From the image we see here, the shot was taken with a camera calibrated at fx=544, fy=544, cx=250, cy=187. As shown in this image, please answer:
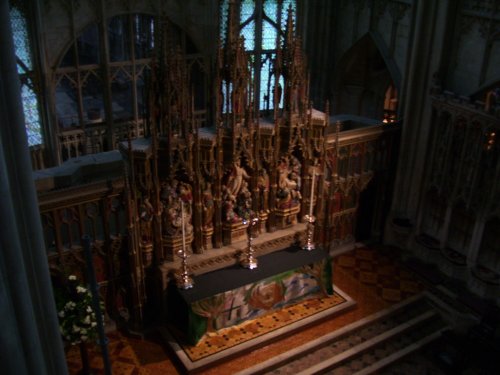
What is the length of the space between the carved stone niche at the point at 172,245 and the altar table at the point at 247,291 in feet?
1.49

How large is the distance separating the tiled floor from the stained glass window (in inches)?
219

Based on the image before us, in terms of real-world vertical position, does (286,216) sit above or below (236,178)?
below

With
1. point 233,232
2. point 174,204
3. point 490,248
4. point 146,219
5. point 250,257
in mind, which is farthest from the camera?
point 490,248

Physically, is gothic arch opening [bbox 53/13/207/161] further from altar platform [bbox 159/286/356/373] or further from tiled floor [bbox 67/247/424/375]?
altar platform [bbox 159/286/356/373]

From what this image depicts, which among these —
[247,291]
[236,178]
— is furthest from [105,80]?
[247,291]

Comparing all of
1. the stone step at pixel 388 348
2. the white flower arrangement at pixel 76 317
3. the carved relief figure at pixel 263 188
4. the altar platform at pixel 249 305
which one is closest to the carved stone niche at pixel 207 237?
the altar platform at pixel 249 305

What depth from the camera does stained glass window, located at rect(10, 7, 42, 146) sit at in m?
11.3

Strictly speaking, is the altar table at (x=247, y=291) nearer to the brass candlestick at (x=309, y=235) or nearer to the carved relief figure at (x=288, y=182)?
the brass candlestick at (x=309, y=235)

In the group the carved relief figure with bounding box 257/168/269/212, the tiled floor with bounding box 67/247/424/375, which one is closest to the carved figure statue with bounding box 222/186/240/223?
the carved relief figure with bounding box 257/168/269/212

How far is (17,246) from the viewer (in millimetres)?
2998

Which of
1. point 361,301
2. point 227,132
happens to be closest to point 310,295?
point 361,301

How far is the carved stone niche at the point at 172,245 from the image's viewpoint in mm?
8734

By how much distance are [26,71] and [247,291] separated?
690cm

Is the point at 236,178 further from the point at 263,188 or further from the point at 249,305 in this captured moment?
the point at 249,305
